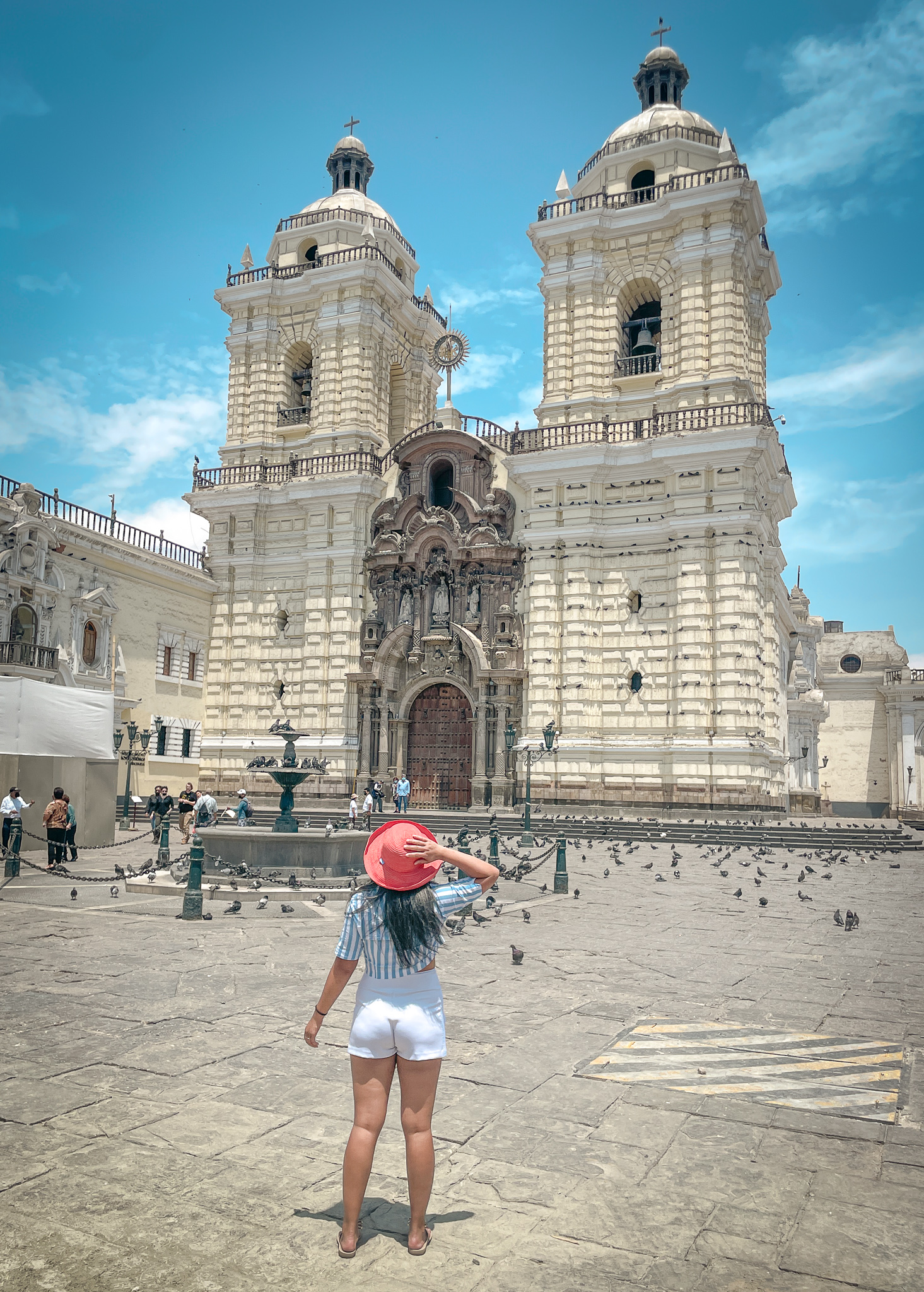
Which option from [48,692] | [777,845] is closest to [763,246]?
[777,845]

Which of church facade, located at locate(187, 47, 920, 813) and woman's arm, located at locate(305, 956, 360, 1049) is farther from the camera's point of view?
church facade, located at locate(187, 47, 920, 813)

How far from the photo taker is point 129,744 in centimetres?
3145

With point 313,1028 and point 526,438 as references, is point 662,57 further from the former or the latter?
point 313,1028

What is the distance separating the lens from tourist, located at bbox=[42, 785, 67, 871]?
53.8 feet

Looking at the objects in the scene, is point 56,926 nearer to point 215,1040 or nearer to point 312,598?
point 215,1040

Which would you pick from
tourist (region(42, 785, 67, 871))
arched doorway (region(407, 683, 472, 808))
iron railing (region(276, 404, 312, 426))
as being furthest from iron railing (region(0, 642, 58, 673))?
iron railing (region(276, 404, 312, 426))

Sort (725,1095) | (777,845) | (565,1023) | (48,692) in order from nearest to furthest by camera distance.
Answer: (725,1095), (565,1023), (48,692), (777,845)

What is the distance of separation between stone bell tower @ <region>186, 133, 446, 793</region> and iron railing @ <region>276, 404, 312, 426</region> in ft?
0.21

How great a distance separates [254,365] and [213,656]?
11.2 meters

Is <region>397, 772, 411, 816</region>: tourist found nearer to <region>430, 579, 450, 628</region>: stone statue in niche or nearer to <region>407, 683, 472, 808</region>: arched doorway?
<region>407, 683, 472, 808</region>: arched doorway

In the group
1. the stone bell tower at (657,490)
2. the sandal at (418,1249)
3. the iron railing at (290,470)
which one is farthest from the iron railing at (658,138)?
the sandal at (418,1249)

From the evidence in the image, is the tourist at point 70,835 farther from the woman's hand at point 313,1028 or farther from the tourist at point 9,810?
the woman's hand at point 313,1028

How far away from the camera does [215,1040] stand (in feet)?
20.7

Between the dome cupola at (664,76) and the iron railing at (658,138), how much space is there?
336 centimetres
